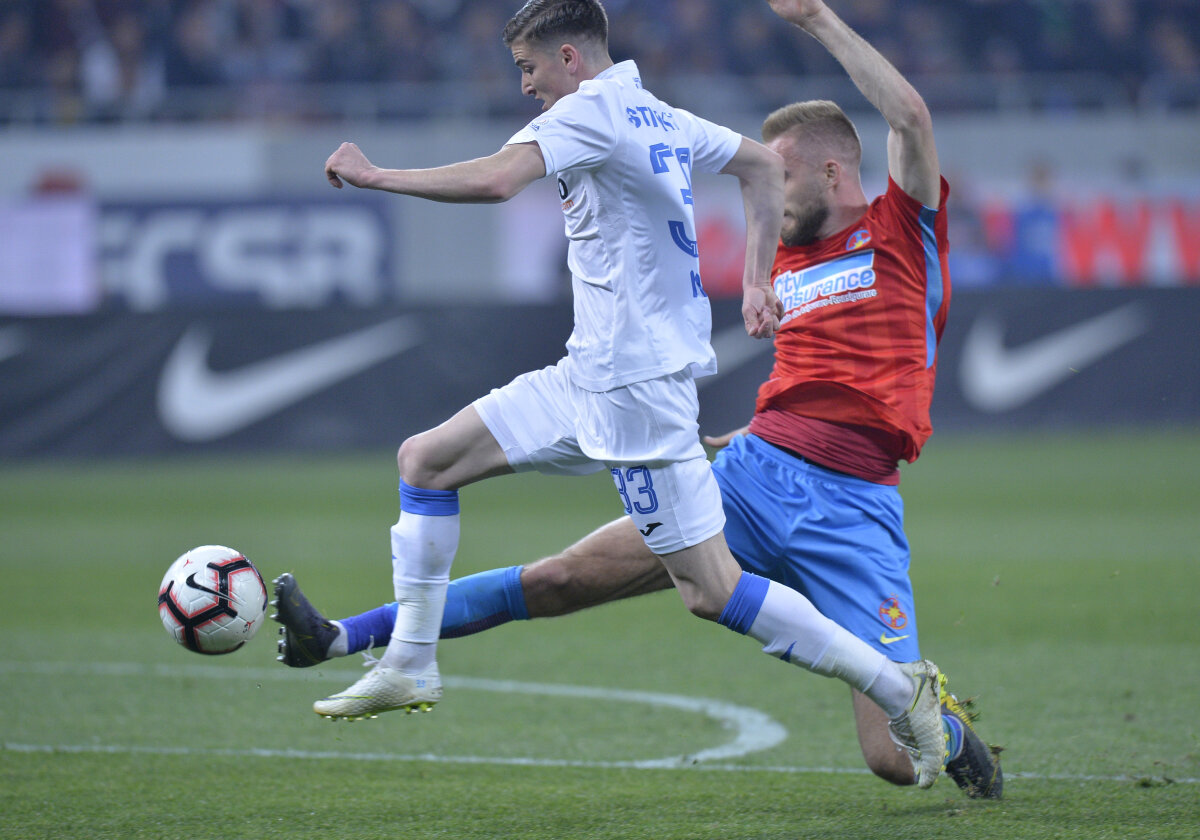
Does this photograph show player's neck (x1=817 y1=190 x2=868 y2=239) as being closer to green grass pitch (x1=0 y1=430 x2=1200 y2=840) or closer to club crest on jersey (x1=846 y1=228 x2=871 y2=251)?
club crest on jersey (x1=846 y1=228 x2=871 y2=251)

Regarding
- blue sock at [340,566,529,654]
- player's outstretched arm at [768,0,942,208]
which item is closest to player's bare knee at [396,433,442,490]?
blue sock at [340,566,529,654]

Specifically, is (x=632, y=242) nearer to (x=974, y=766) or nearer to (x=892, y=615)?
(x=892, y=615)

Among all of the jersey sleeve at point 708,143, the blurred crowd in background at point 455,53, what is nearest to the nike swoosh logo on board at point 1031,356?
the blurred crowd in background at point 455,53

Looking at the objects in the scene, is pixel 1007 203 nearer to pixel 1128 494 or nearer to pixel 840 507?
pixel 1128 494

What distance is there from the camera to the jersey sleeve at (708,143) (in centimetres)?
422

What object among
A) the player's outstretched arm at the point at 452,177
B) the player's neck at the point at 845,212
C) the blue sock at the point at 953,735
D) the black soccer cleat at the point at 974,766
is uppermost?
the player's outstretched arm at the point at 452,177

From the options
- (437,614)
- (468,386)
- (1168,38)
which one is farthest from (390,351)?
(1168,38)

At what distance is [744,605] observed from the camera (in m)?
4.07

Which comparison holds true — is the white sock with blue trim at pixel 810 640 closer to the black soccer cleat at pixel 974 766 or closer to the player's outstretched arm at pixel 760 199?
the black soccer cleat at pixel 974 766

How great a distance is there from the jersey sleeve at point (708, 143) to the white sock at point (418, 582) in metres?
1.30

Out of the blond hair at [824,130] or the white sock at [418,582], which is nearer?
the white sock at [418,582]

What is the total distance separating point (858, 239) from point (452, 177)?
5.19 feet

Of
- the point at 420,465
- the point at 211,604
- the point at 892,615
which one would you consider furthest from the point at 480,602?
the point at 892,615

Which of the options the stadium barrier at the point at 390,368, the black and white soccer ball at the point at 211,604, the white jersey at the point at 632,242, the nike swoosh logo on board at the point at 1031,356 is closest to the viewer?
the white jersey at the point at 632,242
